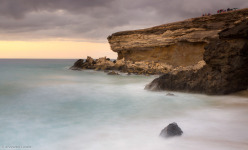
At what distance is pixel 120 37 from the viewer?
23.2 meters

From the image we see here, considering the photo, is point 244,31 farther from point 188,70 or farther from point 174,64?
point 174,64

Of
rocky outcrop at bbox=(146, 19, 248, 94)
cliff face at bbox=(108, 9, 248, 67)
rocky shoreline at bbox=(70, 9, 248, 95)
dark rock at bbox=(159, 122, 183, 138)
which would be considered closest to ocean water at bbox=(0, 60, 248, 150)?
dark rock at bbox=(159, 122, 183, 138)

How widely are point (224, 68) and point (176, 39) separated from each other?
10.8 metres

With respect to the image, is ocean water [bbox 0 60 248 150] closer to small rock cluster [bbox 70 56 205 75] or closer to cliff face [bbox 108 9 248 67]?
cliff face [bbox 108 9 248 67]

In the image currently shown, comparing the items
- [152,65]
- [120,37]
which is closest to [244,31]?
[152,65]

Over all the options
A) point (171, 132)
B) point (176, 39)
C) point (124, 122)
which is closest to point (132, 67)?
point (176, 39)

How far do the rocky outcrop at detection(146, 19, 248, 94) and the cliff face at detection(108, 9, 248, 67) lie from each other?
6937 millimetres

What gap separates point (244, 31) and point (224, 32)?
0.81m

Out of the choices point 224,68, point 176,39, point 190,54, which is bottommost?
point 224,68

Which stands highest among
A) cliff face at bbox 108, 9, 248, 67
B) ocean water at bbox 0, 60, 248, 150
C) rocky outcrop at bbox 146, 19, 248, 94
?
cliff face at bbox 108, 9, 248, 67

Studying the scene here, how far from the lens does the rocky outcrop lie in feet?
24.7

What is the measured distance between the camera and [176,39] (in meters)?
18.2

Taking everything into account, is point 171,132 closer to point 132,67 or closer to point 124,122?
point 124,122

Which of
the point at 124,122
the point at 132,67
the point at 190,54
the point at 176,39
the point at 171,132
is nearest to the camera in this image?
the point at 171,132
